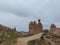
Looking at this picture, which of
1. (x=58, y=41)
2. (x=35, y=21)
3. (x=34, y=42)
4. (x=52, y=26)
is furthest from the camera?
(x=52, y=26)

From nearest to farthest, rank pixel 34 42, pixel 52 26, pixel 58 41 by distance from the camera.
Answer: pixel 34 42
pixel 58 41
pixel 52 26

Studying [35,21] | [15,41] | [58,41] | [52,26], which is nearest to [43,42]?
[15,41]

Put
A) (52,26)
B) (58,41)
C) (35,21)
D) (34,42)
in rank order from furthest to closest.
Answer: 1. (52,26)
2. (35,21)
3. (58,41)
4. (34,42)

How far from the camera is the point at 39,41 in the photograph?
22297 mm

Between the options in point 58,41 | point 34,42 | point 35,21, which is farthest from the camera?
point 35,21

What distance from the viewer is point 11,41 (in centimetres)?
2253

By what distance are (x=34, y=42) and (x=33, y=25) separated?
4821 cm

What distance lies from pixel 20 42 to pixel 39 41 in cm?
274

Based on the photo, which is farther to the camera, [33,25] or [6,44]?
[33,25]

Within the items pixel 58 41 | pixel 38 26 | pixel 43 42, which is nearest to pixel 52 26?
pixel 38 26

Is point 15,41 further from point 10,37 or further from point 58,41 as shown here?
point 58,41

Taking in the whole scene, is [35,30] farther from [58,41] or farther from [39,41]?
[39,41]

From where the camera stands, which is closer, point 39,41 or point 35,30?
point 39,41

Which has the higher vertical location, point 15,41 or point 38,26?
point 38,26
